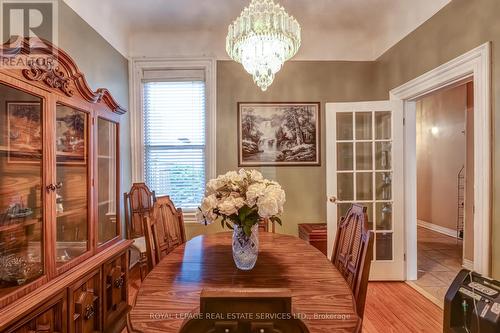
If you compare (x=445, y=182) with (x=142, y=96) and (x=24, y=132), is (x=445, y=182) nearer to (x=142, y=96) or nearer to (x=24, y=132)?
(x=142, y=96)

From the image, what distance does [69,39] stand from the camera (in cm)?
234

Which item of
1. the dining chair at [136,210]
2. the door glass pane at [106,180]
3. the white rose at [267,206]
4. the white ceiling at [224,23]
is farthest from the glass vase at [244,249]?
the white ceiling at [224,23]

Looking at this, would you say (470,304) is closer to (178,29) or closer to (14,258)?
(14,258)

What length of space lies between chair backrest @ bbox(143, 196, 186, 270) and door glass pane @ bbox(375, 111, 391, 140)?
232 cm

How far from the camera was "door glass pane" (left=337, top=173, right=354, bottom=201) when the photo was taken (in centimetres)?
316

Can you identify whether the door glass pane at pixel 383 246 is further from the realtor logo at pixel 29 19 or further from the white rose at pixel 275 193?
the realtor logo at pixel 29 19

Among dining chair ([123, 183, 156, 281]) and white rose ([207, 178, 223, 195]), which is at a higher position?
white rose ([207, 178, 223, 195])

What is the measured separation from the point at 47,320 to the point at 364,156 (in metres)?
3.04

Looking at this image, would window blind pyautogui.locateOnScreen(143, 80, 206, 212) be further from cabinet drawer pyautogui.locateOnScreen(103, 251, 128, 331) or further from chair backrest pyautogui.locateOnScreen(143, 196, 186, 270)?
chair backrest pyautogui.locateOnScreen(143, 196, 186, 270)

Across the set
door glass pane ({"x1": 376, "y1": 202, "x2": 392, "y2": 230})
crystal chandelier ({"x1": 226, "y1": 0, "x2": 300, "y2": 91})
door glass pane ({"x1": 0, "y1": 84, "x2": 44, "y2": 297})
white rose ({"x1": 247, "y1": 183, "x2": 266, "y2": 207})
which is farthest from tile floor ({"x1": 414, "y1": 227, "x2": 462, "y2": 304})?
door glass pane ({"x1": 0, "y1": 84, "x2": 44, "y2": 297})

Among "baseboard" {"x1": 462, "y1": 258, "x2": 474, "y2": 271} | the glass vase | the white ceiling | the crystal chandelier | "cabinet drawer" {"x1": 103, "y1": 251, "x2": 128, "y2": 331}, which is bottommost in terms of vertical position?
"baseboard" {"x1": 462, "y1": 258, "x2": 474, "y2": 271}

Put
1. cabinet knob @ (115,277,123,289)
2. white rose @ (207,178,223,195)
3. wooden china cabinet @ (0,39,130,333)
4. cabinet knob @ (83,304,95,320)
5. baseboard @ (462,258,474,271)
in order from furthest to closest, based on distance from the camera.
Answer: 1. baseboard @ (462,258,474,271)
2. cabinet knob @ (115,277,123,289)
3. cabinet knob @ (83,304,95,320)
4. white rose @ (207,178,223,195)
5. wooden china cabinet @ (0,39,130,333)

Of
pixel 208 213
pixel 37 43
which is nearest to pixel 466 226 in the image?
pixel 208 213

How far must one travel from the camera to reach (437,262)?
365cm
